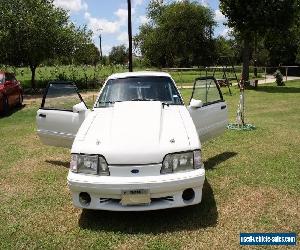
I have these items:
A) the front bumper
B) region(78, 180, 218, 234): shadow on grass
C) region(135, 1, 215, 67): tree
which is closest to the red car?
region(78, 180, 218, 234): shadow on grass

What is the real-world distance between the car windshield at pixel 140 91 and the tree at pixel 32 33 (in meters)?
18.2

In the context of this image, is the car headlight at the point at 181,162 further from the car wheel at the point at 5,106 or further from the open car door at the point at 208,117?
the car wheel at the point at 5,106

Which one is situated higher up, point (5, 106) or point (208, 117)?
point (208, 117)

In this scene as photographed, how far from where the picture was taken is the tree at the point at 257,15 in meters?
22.6

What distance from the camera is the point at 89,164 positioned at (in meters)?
4.67

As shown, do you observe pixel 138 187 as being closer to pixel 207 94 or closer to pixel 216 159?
pixel 216 159

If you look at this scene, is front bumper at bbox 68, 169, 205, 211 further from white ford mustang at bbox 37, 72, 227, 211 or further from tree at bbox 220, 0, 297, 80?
tree at bbox 220, 0, 297, 80

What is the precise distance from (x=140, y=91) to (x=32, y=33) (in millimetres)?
18741

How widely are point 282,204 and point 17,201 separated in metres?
3.70

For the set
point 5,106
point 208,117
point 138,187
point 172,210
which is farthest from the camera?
point 5,106

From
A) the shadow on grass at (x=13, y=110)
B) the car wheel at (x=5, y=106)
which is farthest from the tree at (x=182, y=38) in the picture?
the car wheel at (x=5, y=106)

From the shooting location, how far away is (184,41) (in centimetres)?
6016

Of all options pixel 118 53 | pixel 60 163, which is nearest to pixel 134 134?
pixel 60 163

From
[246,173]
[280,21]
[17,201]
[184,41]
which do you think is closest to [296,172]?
[246,173]
